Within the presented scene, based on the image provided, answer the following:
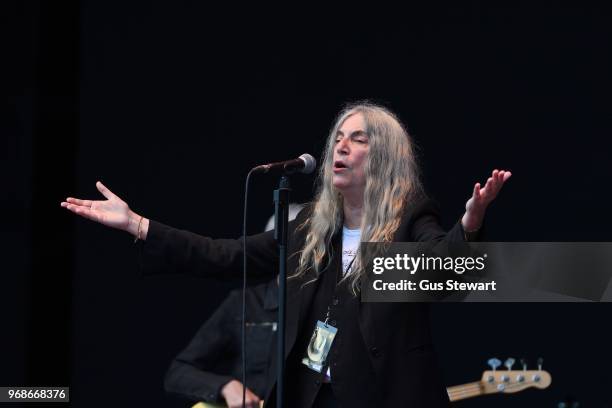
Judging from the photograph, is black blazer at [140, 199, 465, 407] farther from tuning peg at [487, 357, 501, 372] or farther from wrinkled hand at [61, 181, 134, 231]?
tuning peg at [487, 357, 501, 372]

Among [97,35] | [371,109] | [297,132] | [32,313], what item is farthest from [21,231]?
[371,109]

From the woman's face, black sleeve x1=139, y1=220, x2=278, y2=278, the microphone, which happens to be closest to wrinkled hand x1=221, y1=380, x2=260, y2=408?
black sleeve x1=139, y1=220, x2=278, y2=278

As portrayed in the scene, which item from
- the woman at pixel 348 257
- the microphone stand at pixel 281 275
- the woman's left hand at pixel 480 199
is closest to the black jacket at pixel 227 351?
the woman at pixel 348 257

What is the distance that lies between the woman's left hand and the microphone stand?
1.69 ft

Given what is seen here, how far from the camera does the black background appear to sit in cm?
→ 515

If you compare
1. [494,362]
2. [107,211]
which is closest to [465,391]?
[494,362]

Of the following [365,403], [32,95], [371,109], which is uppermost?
[32,95]

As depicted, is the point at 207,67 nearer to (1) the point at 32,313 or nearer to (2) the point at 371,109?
(1) the point at 32,313

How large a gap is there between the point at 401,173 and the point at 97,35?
2.36 meters

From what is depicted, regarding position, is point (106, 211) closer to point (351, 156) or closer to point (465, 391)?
point (351, 156)

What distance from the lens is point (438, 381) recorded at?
309 centimetres

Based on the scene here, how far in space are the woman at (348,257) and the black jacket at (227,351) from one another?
1014 millimetres

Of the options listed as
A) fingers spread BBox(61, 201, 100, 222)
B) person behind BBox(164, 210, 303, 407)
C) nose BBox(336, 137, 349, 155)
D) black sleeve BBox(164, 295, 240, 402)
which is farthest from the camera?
black sleeve BBox(164, 295, 240, 402)

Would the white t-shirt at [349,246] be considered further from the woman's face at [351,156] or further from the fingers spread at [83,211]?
the fingers spread at [83,211]
